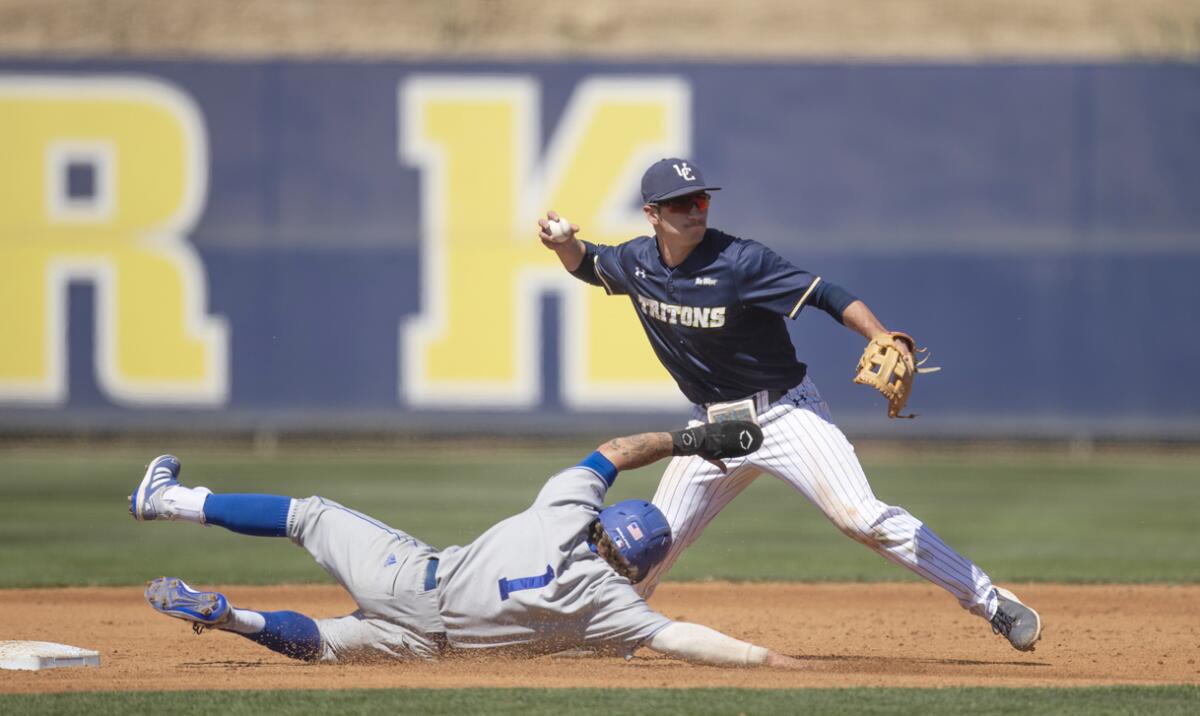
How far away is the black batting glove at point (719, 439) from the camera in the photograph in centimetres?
583

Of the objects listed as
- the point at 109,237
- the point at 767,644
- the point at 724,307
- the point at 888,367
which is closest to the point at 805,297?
the point at 724,307

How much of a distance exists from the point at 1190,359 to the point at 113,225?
33.3 feet

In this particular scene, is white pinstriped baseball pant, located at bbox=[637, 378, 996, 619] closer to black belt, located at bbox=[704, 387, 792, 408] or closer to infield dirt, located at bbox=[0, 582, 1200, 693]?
black belt, located at bbox=[704, 387, 792, 408]

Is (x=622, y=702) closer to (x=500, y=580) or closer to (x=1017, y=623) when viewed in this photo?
(x=500, y=580)

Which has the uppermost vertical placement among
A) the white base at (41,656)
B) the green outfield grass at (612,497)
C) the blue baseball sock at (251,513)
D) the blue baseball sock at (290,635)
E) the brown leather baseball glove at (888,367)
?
the brown leather baseball glove at (888,367)

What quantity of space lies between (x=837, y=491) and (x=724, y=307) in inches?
30.3

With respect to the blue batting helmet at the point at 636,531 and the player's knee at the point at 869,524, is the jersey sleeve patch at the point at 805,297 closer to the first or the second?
the player's knee at the point at 869,524

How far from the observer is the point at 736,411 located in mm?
6453

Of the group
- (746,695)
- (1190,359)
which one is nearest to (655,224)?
(746,695)

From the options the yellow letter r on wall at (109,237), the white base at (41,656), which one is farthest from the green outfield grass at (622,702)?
the yellow letter r on wall at (109,237)

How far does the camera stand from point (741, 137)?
55.6ft

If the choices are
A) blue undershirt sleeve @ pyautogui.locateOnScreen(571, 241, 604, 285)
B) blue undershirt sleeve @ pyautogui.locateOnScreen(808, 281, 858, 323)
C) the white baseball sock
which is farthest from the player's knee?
the white baseball sock

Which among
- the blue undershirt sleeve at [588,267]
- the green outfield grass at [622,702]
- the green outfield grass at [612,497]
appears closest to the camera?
the green outfield grass at [622,702]

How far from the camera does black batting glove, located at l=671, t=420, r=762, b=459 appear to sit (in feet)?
19.1
